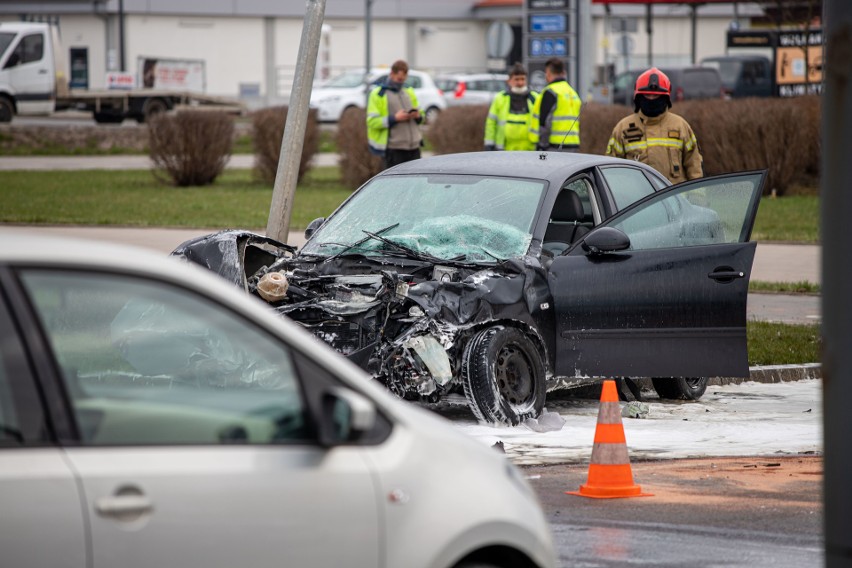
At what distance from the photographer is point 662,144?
11.6 meters

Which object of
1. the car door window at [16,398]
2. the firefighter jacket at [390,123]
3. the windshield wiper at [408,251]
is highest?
the firefighter jacket at [390,123]

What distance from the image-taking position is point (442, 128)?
88.2 feet

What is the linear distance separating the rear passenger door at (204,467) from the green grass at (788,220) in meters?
15.2

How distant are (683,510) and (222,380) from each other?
222 centimetres

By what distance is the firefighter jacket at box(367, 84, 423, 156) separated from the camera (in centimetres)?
1617

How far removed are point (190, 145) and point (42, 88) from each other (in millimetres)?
16185

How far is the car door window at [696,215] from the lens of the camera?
889 cm

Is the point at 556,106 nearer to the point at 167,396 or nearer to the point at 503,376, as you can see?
the point at 503,376

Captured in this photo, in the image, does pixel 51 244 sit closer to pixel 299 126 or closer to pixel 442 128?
pixel 299 126

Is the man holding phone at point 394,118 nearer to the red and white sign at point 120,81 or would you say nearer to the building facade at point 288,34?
the red and white sign at point 120,81

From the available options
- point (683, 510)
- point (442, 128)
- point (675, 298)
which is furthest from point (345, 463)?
point (442, 128)

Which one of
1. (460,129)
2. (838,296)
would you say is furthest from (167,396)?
(460,129)

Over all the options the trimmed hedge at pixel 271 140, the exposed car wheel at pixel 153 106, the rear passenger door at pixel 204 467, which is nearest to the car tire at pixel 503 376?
the rear passenger door at pixel 204 467

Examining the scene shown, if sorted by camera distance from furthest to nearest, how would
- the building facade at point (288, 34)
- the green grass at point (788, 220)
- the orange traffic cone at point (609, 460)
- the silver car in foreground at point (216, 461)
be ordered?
the building facade at point (288, 34) → the green grass at point (788, 220) → the orange traffic cone at point (609, 460) → the silver car in foreground at point (216, 461)
